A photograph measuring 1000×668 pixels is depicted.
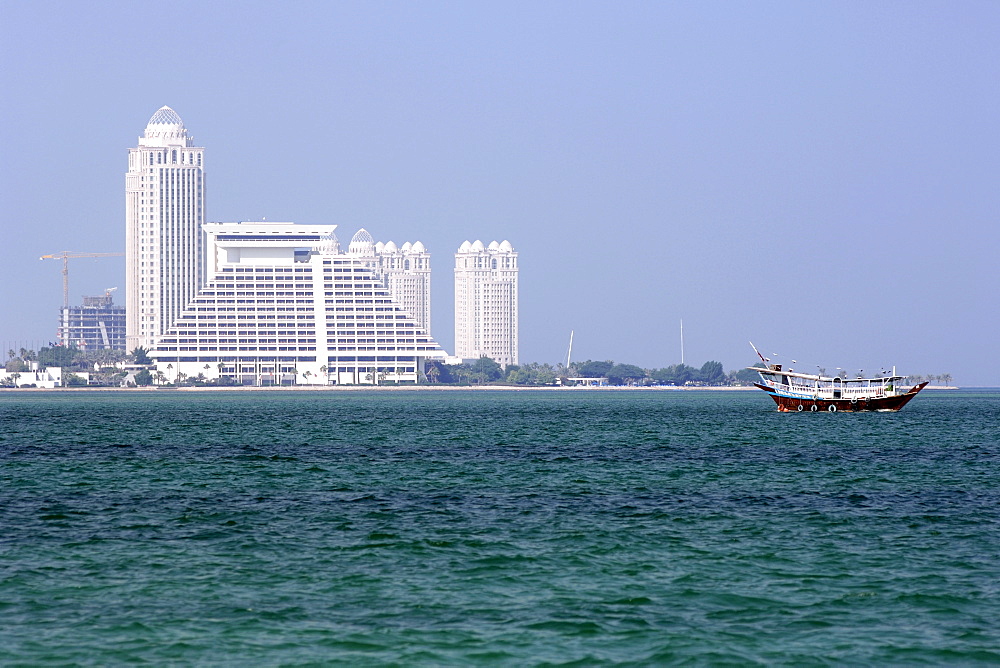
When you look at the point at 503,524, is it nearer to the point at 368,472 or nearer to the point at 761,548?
the point at 761,548

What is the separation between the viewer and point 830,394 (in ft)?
427

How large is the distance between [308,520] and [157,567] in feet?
28.5

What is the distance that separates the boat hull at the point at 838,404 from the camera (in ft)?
422

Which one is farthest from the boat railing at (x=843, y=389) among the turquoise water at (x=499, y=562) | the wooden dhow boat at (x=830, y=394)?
the turquoise water at (x=499, y=562)

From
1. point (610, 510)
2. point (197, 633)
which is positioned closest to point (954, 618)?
point (197, 633)

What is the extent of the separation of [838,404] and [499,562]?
103621 mm

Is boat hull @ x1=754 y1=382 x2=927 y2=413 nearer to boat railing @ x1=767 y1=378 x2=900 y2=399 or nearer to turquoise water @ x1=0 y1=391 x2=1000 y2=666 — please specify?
boat railing @ x1=767 y1=378 x2=900 y2=399

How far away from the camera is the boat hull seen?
128750 millimetres

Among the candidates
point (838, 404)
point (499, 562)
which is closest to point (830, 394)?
point (838, 404)

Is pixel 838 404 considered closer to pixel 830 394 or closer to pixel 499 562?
pixel 830 394

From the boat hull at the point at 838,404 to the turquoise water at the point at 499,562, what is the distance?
221 ft

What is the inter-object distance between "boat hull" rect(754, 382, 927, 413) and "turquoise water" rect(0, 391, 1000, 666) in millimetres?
67401

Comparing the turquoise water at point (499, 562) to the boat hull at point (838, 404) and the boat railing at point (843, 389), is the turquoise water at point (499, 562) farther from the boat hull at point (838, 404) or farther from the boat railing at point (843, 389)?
the boat railing at point (843, 389)

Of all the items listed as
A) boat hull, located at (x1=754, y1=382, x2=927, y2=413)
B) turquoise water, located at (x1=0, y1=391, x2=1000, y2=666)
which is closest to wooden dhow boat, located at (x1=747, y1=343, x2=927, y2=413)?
boat hull, located at (x1=754, y1=382, x2=927, y2=413)
